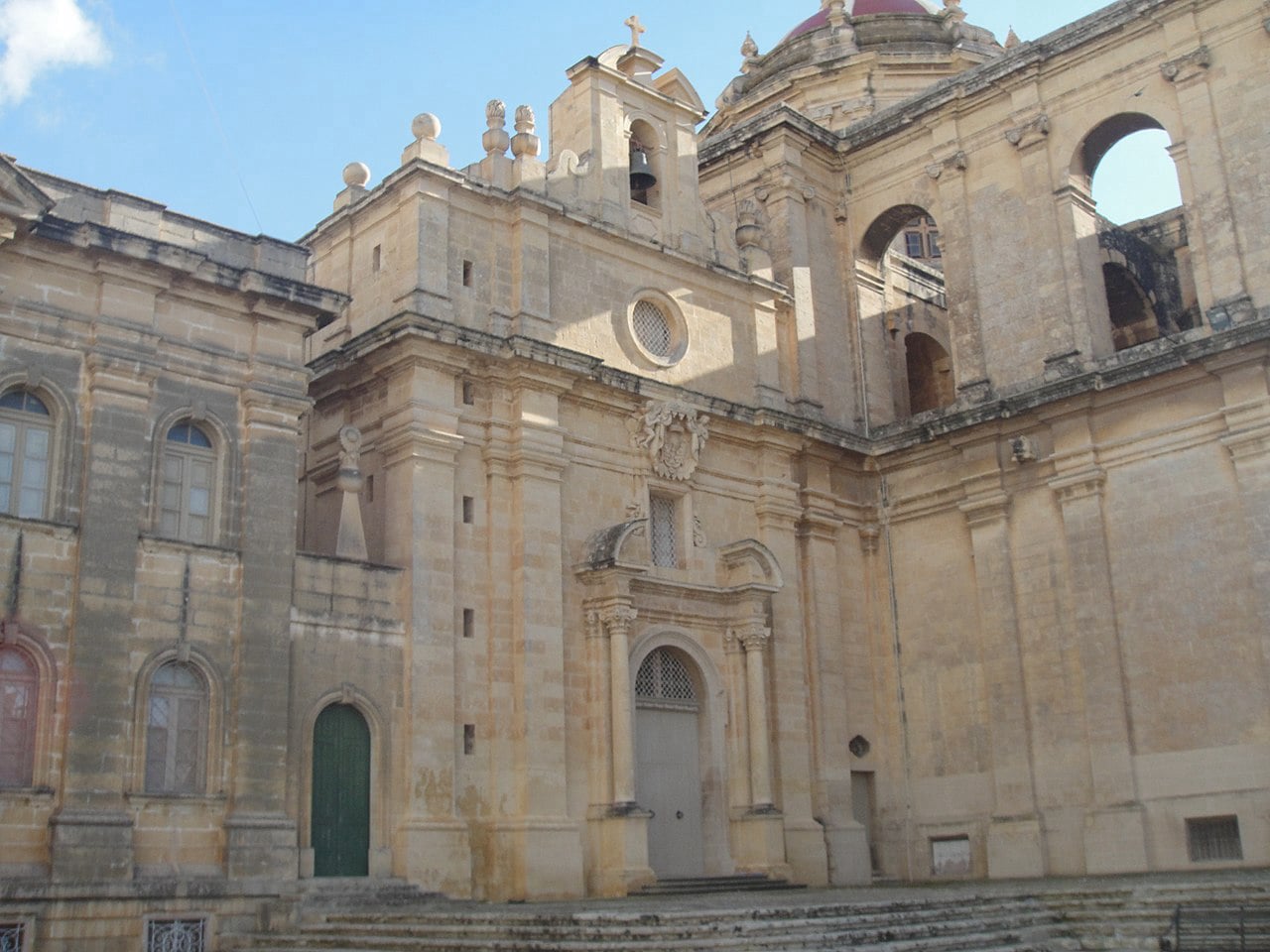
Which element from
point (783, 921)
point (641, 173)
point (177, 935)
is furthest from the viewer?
point (641, 173)

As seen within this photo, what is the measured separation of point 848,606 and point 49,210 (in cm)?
1467

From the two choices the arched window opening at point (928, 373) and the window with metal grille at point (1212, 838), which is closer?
the window with metal grille at point (1212, 838)

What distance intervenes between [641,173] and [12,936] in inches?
608

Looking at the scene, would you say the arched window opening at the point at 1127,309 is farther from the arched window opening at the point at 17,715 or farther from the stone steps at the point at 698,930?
the arched window opening at the point at 17,715

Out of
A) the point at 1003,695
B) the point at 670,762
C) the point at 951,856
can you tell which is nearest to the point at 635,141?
the point at 670,762

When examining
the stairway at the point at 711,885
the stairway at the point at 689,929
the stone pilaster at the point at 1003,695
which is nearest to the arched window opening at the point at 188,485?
the stairway at the point at 689,929

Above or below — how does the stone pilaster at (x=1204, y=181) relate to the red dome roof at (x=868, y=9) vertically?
below

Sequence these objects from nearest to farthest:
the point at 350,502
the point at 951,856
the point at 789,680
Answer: the point at 350,502, the point at 789,680, the point at 951,856

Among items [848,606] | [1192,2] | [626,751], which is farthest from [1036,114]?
[626,751]

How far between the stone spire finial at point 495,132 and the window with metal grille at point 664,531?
5.97 meters

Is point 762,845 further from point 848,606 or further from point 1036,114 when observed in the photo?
point 1036,114

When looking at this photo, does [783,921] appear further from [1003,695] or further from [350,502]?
[1003,695]

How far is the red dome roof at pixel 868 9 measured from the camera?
37.6 m

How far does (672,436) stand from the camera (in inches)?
925
